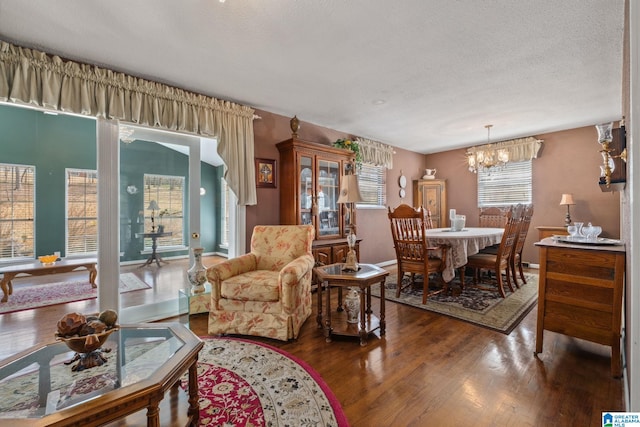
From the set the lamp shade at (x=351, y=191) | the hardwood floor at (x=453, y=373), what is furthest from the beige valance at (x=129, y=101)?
the hardwood floor at (x=453, y=373)

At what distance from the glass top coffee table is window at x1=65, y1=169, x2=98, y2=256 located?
4824mm

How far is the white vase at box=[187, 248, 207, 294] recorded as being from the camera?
2.87 metres

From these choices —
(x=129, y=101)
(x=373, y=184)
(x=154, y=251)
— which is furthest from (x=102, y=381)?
(x=373, y=184)

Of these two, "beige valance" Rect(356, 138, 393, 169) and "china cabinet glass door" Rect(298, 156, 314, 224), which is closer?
"china cabinet glass door" Rect(298, 156, 314, 224)

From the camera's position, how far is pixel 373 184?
5.34 meters

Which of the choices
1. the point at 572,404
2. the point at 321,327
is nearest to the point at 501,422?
the point at 572,404

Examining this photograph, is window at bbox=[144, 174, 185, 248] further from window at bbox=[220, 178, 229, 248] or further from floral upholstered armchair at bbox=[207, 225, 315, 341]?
window at bbox=[220, 178, 229, 248]

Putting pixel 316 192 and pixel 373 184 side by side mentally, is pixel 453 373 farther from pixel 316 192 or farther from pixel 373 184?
pixel 373 184

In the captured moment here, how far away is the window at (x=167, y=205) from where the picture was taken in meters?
2.97

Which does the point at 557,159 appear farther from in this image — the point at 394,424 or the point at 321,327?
the point at 394,424

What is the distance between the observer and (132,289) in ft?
9.26

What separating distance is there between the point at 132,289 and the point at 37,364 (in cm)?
163

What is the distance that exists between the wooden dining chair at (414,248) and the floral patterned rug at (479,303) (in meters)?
0.13

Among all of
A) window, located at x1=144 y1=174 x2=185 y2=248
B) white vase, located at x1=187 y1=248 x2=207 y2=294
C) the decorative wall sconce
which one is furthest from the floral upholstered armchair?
the decorative wall sconce
